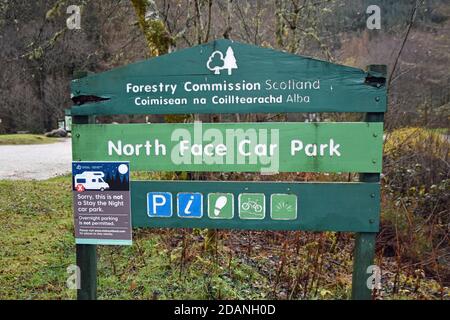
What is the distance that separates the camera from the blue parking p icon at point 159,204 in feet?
9.02

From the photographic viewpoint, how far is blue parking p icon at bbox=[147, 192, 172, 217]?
2748 mm

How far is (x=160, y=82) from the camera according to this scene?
9.01ft

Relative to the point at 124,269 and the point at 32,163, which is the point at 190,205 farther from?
the point at 32,163

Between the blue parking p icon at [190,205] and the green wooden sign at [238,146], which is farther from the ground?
the green wooden sign at [238,146]

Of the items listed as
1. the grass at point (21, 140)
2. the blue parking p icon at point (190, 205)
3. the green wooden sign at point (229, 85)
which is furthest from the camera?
the grass at point (21, 140)

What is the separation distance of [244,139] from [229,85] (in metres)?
0.36

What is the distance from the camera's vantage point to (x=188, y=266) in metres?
3.99

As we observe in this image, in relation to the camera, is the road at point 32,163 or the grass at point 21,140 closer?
the road at point 32,163

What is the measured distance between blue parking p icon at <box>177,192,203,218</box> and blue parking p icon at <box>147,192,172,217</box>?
69mm

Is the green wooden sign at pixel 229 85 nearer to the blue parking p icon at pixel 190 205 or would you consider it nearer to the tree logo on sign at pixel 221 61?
the tree logo on sign at pixel 221 61

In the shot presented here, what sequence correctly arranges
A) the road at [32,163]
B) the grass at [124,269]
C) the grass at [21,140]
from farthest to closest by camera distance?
the grass at [21,140]
the road at [32,163]
the grass at [124,269]

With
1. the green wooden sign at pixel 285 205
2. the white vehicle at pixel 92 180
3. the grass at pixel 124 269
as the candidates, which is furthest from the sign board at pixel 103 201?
the grass at pixel 124 269

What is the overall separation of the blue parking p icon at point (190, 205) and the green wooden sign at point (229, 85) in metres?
0.55
